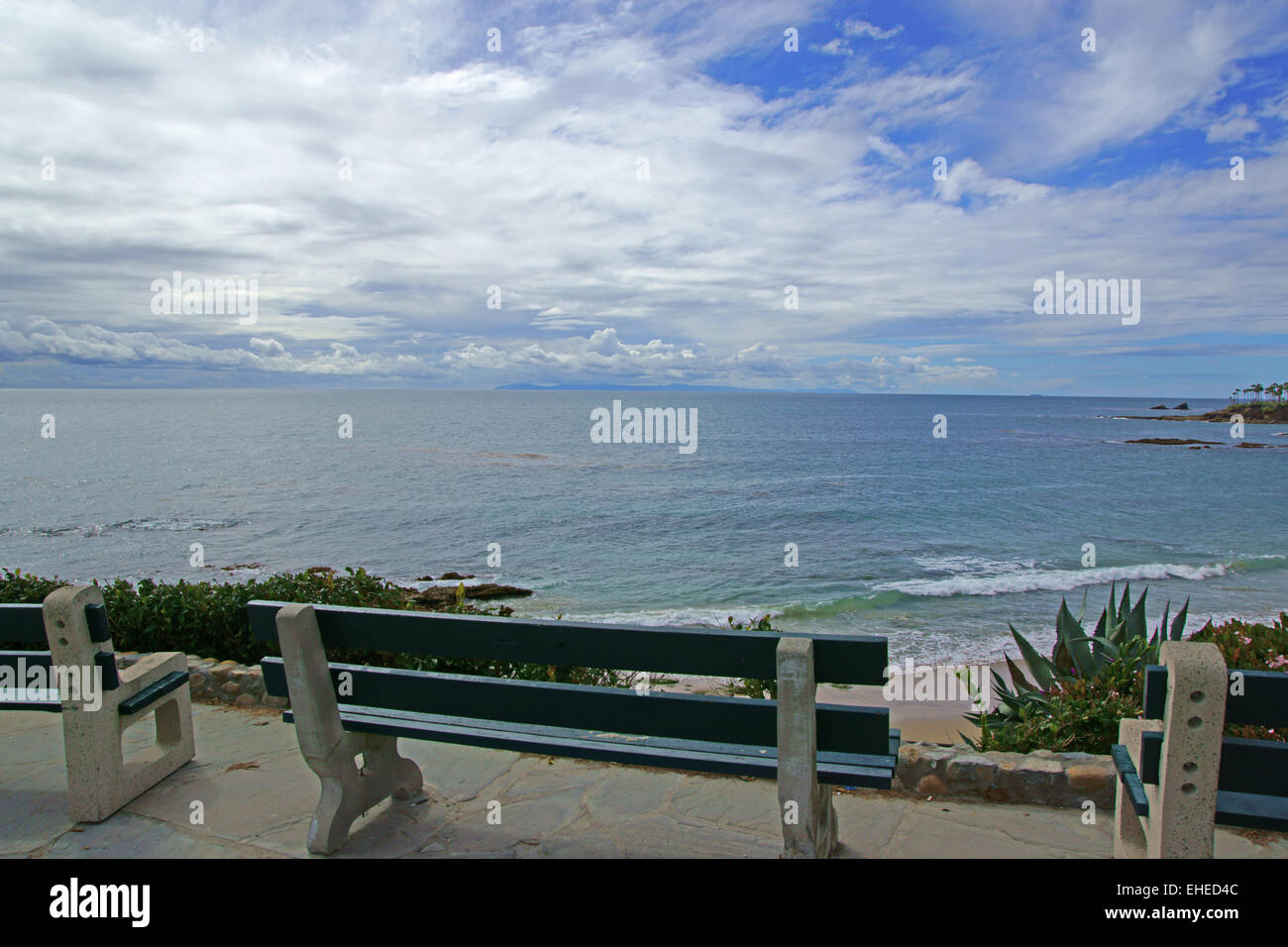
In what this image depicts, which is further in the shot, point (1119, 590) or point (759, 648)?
point (1119, 590)

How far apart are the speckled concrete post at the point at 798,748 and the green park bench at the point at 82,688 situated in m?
2.98

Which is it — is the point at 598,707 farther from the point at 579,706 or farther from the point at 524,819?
the point at 524,819

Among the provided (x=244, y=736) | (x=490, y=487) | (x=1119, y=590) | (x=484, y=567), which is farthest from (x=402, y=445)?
(x=244, y=736)

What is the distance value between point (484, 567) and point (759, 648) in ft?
66.4

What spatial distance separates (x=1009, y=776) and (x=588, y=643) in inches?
93.2

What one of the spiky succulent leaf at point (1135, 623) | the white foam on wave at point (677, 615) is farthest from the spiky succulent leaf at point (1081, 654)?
the white foam on wave at point (677, 615)

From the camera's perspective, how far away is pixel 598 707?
3.17 meters

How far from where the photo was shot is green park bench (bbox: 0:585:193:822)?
3.75 metres

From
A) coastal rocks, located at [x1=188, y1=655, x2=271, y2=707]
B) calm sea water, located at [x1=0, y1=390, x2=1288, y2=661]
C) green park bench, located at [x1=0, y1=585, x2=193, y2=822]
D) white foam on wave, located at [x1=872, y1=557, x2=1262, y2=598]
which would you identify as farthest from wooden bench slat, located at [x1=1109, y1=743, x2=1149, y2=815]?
white foam on wave, located at [x1=872, y1=557, x2=1262, y2=598]

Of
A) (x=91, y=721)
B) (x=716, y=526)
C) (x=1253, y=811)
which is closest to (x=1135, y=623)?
(x=1253, y=811)

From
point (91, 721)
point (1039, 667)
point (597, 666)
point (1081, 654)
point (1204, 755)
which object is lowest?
point (1039, 667)
